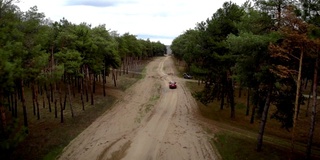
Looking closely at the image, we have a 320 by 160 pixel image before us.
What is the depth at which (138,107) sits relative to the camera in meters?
34.4

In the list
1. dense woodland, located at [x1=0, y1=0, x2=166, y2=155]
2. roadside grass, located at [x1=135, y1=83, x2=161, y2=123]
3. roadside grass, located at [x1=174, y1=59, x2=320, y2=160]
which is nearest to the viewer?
dense woodland, located at [x1=0, y1=0, x2=166, y2=155]

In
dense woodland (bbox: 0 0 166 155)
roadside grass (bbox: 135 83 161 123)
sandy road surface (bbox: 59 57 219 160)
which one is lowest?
sandy road surface (bbox: 59 57 219 160)

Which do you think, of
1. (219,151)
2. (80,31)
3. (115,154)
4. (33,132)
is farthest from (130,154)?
(80,31)

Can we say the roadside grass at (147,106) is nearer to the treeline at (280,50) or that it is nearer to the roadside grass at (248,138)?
the roadside grass at (248,138)

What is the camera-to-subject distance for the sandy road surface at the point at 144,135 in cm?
1958

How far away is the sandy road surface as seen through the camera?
771 inches

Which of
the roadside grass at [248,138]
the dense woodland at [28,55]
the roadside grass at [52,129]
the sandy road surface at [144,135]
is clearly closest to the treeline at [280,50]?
the roadside grass at [248,138]

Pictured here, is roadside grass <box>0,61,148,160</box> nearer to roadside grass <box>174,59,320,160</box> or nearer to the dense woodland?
the dense woodland

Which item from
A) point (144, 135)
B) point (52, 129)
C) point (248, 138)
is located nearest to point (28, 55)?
point (52, 129)

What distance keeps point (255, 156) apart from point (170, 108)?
53.8ft

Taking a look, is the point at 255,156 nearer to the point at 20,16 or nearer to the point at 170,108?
the point at 170,108

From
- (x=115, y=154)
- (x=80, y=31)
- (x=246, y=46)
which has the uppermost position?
(x=80, y=31)

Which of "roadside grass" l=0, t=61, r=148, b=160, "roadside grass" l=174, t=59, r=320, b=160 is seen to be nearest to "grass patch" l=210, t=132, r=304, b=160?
"roadside grass" l=174, t=59, r=320, b=160

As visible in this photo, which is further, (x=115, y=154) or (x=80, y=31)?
(x=80, y=31)
